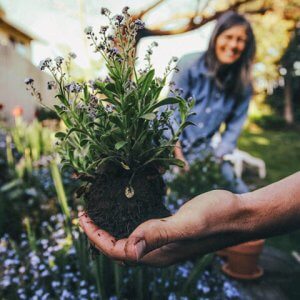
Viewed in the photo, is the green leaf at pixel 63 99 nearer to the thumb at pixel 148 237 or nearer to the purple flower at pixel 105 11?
the purple flower at pixel 105 11

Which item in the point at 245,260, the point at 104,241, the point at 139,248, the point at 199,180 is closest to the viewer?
the point at 139,248

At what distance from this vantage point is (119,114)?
131cm

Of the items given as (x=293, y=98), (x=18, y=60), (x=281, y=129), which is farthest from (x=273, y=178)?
(x=293, y=98)

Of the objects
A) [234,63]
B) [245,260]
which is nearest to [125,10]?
[245,260]

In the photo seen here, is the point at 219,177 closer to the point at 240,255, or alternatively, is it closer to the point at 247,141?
the point at 240,255

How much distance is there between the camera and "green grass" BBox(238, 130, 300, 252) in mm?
4016

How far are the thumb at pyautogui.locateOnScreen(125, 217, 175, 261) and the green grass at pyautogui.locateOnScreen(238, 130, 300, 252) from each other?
2979 mm

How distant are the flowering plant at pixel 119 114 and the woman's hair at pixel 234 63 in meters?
2.35

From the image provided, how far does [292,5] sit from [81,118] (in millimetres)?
6472

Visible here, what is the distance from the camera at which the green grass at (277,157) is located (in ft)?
13.2

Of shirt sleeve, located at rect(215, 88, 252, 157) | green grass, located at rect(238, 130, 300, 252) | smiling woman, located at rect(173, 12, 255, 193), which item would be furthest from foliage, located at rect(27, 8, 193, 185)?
green grass, located at rect(238, 130, 300, 252)

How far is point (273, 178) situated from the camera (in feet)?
25.1

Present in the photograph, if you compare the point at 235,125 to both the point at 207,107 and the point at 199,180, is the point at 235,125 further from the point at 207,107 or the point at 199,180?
the point at 199,180

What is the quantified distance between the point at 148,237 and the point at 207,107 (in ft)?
9.18
